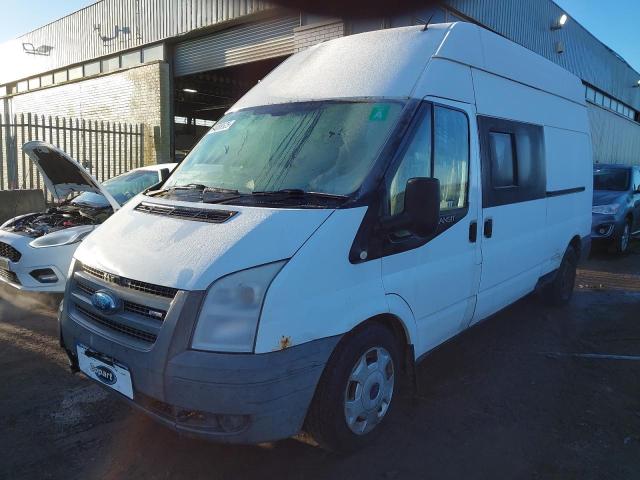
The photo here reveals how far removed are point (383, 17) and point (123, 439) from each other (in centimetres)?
874

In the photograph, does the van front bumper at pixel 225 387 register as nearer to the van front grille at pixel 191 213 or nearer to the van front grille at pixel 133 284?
the van front grille at pixel 133 284

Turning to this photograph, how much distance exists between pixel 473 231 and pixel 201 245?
2065 mm

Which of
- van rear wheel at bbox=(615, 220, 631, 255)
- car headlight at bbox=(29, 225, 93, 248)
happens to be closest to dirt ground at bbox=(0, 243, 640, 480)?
car headlight at bbox=(29, 225, 93, 248)

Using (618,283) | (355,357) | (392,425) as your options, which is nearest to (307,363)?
(355,357)

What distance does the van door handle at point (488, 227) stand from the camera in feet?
12.5

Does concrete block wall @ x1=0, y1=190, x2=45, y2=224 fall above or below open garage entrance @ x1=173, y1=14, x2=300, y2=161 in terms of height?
below

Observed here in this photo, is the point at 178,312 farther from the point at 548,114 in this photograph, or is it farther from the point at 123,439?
the point at 548,114

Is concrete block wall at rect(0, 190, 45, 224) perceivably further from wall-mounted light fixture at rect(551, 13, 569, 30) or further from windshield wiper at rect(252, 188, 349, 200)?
wall-mounted light fixture at rect(551, 13, 569, 30)

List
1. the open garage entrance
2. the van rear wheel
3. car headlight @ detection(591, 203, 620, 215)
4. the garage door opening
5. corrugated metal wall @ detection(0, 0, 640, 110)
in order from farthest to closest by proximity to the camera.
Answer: the garage door opening < corrugated metal wall @ detection(0, 0, 640, 110) < the open garage entrance < the van rear wheel < car headlight @ detection(591, 203, 620, 215)

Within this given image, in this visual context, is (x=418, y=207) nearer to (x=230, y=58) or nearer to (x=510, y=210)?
(x=510, y=210)

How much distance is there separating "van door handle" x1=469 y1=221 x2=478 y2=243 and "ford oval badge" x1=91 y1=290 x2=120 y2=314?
2411mm

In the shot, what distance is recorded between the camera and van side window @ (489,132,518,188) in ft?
13.0

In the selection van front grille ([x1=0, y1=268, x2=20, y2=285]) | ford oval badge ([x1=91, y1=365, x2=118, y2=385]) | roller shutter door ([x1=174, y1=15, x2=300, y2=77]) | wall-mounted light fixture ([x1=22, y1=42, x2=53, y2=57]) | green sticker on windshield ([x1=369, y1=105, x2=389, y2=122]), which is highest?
wall-mounted light fixture ([x1=22, y1=42, x2=53, y2=57])

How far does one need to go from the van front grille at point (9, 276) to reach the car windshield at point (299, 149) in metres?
2.66
